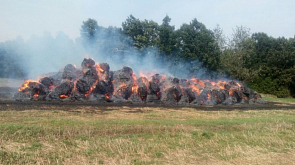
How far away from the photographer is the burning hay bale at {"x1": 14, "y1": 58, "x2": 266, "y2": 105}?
24922mm

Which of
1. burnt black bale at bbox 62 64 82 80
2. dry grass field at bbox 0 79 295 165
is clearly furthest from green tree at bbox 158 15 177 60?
dry grass field at bbox 0 79 295 165

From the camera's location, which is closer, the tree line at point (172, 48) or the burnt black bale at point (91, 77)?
the burnt black bale at point (91, 77)

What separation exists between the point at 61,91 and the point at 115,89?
18.1 feet

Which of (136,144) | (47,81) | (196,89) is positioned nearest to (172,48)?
(196,89)

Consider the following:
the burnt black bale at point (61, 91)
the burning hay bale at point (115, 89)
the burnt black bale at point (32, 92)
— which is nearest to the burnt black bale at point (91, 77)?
the burning hay bale at point (115, 89)

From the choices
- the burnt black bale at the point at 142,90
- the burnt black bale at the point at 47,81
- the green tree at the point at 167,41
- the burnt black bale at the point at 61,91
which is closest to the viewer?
the burnt black bale at the point at 61,91

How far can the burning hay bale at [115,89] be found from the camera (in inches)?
981

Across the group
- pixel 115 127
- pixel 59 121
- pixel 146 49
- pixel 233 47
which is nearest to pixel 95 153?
pixel 115 127

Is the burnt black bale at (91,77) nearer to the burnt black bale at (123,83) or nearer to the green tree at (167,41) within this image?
the burnt black bale at (123,83)

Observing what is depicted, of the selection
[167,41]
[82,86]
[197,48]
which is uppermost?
[167,41]

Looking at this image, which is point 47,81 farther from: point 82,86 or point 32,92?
point 82,86

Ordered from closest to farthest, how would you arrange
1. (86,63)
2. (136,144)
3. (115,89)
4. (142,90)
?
(136,144) → (115,89) → (142,90) → (86,63)

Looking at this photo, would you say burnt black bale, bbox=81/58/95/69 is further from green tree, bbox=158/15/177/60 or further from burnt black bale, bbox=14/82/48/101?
green tree, bbox=158/15/177/60

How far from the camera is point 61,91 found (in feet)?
82.0
